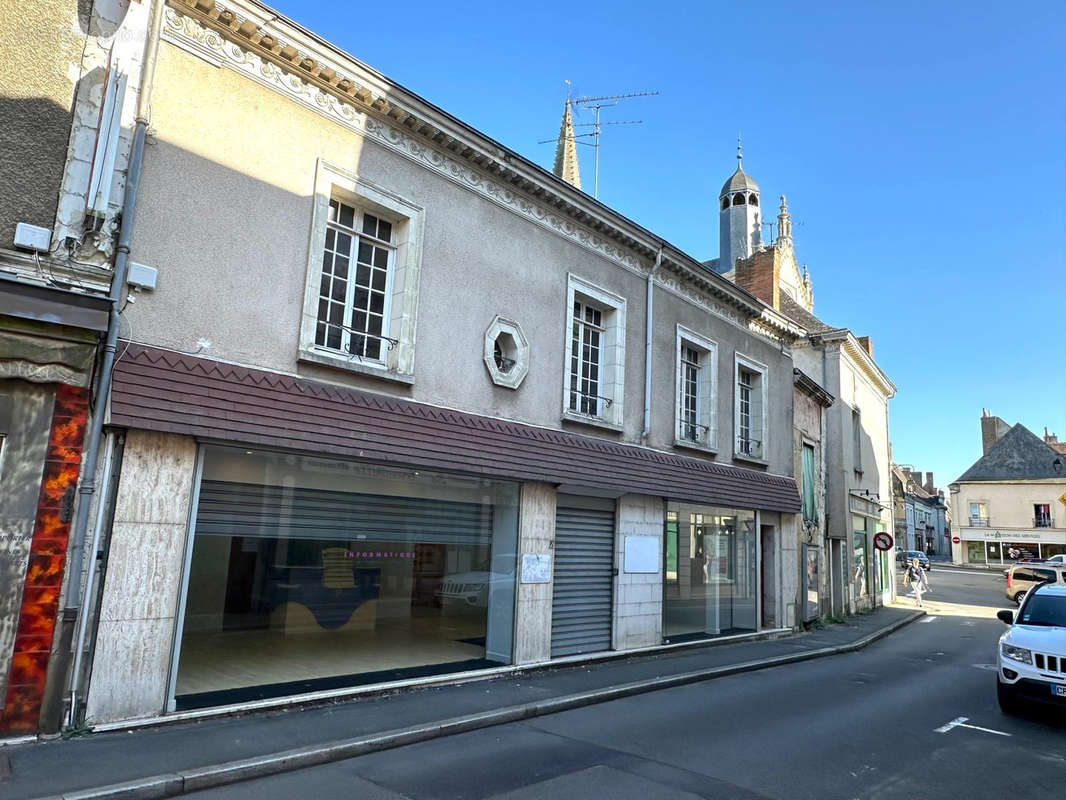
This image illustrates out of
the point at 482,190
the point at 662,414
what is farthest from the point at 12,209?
the point at 662,414

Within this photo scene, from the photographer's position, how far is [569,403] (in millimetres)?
11031

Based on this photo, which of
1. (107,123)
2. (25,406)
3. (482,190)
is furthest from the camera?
(482,190)

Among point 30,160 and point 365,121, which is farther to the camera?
point 365,121

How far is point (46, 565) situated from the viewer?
5812mm

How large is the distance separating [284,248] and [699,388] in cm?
919

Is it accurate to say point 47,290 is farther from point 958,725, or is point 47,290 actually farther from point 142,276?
point 958,725

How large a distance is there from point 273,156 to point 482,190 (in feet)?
10.1

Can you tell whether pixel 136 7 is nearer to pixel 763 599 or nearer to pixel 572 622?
pixel 572 622

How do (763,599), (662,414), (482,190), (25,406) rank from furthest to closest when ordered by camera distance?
(763,599) → (662,414) → (482,190) → (25,406)

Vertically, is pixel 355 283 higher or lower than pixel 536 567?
higher

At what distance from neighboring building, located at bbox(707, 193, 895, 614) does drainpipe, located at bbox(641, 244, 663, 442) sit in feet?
19.6

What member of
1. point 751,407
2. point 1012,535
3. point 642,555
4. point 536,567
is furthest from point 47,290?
point 1012,535

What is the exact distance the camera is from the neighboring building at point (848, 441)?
20.5 meters

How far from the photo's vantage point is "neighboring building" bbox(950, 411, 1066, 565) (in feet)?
158
